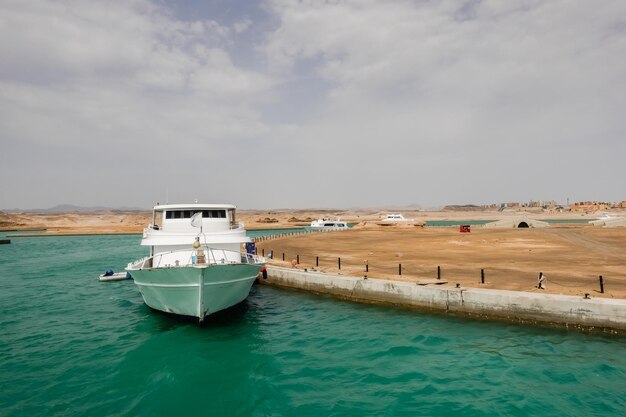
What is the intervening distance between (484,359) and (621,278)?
12.6 metres

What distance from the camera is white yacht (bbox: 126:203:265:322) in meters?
16.9

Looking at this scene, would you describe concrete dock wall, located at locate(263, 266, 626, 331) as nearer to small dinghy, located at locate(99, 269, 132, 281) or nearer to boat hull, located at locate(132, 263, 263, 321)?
boat hull, located at locate(132, 263, 263, 321)

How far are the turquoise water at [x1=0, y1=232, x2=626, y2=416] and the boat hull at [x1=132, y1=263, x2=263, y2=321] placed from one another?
1.00 m

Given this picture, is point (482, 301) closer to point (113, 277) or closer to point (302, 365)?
point (302, 365)

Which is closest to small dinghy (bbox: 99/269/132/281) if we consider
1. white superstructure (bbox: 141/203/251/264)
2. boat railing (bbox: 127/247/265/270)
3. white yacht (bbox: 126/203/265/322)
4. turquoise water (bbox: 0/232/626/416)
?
turquoise water (bbox: 0/232/626/416)

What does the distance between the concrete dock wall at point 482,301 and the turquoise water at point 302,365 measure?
787mm

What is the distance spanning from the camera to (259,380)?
40.8ft

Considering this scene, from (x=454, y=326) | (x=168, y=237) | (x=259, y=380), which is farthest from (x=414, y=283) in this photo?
(x=168, y=237)

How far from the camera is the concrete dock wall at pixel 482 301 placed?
15.3 meters

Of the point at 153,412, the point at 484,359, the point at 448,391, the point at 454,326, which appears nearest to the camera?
the point at 153,412

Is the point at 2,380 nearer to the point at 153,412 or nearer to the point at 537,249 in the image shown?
the point at 153,412

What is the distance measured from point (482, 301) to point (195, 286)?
13.3 meters

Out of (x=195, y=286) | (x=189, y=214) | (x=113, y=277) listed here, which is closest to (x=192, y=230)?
(x=189, y=214)

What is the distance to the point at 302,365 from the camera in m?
13.4
